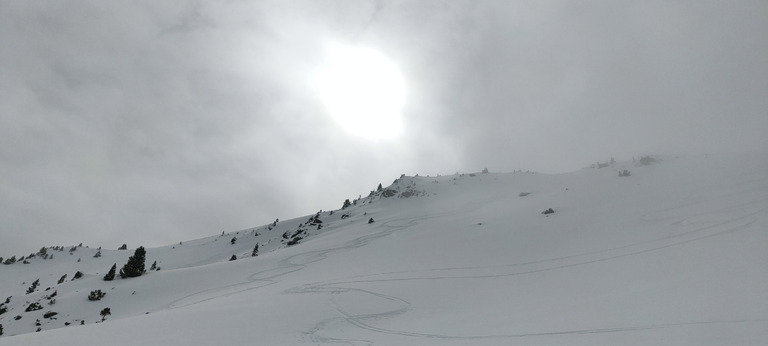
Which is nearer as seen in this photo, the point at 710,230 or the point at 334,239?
the point at 710,230

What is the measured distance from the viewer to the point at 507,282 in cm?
2017

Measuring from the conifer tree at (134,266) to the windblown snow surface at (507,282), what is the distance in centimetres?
254

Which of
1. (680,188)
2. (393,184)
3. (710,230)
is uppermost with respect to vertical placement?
(393,184)

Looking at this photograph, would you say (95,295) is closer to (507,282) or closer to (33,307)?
(33,307)

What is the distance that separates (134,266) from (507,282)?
38.9 meters

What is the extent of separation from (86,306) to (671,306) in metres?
41.3

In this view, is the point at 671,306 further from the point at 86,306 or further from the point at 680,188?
the point at 86,306

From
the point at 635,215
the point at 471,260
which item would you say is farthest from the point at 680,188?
the point at 471,260

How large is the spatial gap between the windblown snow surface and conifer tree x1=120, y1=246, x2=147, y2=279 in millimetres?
2541

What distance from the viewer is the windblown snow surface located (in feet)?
40.1

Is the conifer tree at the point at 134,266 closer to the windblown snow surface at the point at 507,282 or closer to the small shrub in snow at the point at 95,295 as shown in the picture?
the windblown snow surface at the point at 507,282

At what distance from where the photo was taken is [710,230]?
2028 cm

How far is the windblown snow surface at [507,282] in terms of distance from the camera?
40.1 feet

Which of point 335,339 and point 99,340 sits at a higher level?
point 99,340
